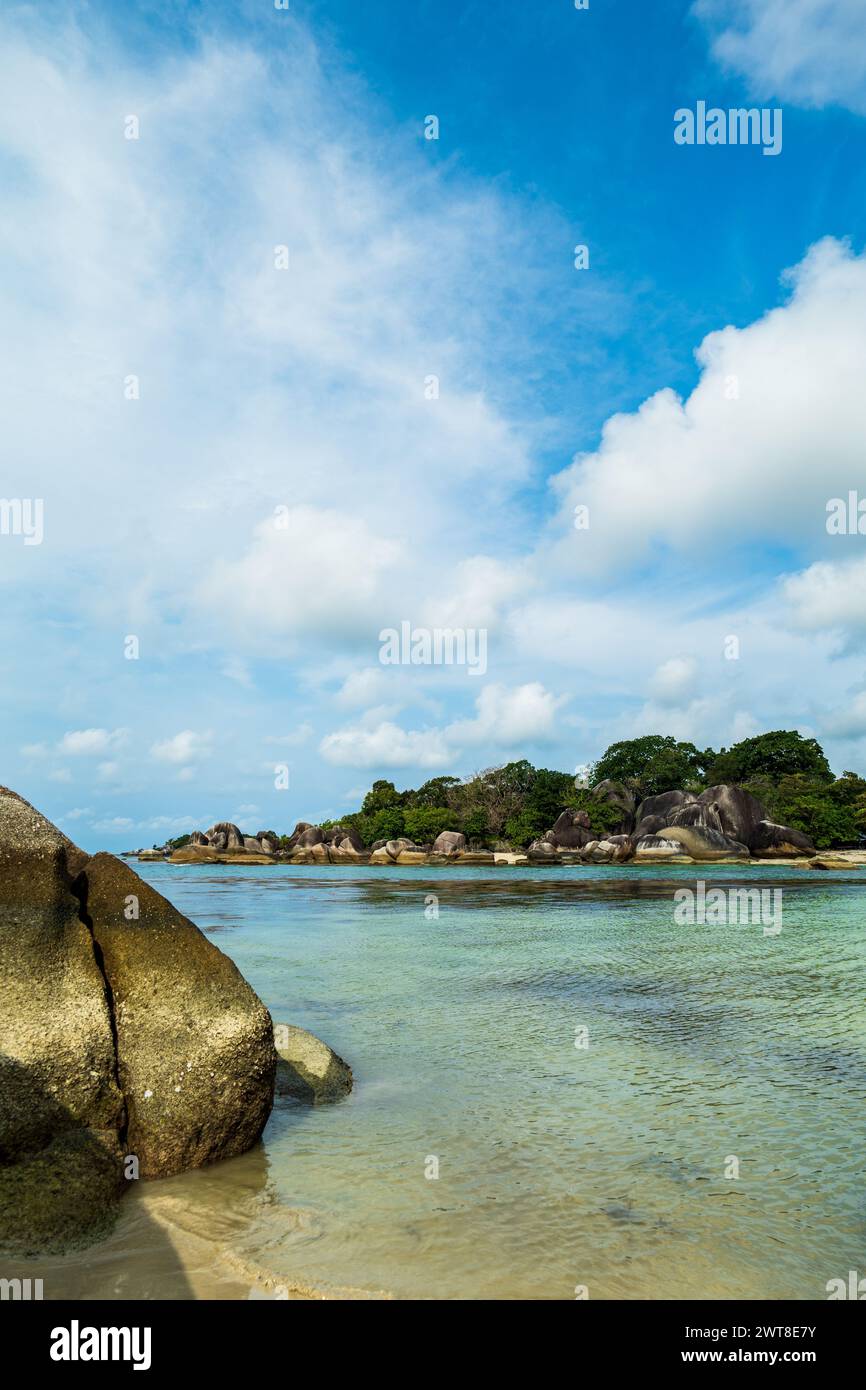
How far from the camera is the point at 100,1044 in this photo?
517 cm

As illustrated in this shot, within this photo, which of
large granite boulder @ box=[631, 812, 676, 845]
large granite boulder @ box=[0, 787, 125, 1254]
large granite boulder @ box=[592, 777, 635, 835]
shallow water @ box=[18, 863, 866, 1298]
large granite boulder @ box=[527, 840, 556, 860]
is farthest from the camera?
large granite boulder @ box=[592, 777, 635, 835]

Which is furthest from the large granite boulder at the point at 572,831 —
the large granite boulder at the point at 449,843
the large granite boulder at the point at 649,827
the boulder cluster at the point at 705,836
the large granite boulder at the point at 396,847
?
the large granite boulder at the point at 396,847

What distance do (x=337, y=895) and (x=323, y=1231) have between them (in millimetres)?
32097

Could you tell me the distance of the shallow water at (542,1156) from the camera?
4.19 m

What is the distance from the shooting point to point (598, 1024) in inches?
391

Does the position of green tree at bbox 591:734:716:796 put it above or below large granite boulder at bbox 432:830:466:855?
above

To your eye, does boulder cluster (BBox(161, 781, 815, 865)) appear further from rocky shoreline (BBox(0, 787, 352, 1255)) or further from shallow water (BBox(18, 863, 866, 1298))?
rocky shoreline (BBox(0, 787, 352, 1255))

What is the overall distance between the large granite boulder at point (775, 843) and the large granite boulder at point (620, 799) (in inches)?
694

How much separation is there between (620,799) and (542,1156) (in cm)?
7836

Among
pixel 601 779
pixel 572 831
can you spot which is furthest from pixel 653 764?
pixel 572 831

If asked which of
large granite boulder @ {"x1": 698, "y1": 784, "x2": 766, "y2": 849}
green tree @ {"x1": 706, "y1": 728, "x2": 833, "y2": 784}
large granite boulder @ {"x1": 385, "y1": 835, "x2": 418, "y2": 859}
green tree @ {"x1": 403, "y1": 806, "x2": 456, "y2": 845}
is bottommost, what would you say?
large granite boulder @ {"x1": 385, "y1": 835, "x2": 418, "y2": 859}

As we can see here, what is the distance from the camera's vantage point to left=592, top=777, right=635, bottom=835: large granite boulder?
76.9 metres
